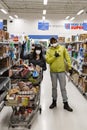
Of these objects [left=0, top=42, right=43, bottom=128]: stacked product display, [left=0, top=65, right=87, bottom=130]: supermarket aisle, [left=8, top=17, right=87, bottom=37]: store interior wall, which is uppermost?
[left=8, top=17, right=87, bottom=37]: store interior wall

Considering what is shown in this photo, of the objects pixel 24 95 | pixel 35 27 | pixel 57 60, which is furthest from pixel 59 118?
pixel 35 27

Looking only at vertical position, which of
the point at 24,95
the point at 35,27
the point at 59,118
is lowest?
the point at 59,118

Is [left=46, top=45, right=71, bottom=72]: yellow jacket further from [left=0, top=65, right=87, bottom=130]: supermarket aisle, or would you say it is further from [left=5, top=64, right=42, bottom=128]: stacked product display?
[left=0, top=65, right=87, bottom=130]: supermarket aisle

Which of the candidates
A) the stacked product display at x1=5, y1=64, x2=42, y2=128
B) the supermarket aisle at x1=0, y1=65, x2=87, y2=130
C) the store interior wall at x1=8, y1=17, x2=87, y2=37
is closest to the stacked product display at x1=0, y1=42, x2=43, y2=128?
the stacked product display at x1=5, y1=64, x2=42, y2=128

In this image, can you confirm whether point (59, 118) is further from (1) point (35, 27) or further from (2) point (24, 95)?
(1) point (35, 27)

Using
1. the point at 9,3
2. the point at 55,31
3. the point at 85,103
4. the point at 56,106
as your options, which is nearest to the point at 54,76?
the point at 56,106

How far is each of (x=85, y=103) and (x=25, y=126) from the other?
8.10ft

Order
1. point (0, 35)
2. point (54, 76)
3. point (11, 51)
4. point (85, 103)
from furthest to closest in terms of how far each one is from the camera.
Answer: point (11, 51) < point (0, 35) < point (85, 103) < point (54, 76)

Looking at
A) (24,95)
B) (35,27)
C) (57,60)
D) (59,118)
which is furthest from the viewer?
(35,27)

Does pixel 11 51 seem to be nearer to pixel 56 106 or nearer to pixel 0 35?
pixel 0 35

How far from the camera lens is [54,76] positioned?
6.00m

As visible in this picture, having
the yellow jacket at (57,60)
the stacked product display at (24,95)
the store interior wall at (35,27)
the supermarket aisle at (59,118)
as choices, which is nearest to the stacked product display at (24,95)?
the stacked product display at (24,95)

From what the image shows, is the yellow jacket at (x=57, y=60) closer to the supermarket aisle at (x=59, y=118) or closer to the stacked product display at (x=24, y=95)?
the stacked product display at (x=24, y=95)

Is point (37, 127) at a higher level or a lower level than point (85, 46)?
lower
